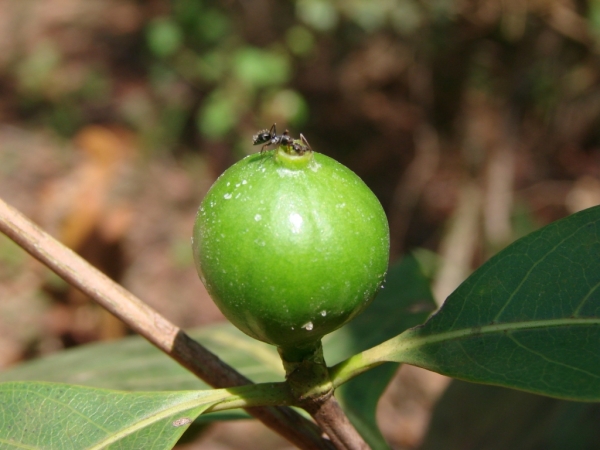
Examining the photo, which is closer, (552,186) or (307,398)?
(307,398)

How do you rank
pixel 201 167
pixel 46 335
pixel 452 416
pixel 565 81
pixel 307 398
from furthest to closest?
pixel 201 167, pixel 565 81, pixel 46 335, pixel 452 416, pixel 307 398

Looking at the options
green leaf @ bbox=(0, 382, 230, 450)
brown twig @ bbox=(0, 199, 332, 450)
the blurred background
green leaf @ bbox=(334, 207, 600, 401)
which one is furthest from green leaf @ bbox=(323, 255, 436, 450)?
the blurred background

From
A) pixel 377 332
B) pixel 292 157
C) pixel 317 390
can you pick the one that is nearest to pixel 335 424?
pixel 317 390

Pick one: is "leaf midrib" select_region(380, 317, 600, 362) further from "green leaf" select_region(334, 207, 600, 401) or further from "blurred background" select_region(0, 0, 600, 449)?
"blurred background" select_region(0, 0, 600, 449)

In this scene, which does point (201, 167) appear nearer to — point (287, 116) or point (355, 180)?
point (287, 116)

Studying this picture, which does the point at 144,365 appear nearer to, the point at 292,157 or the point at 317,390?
the point at 317,390

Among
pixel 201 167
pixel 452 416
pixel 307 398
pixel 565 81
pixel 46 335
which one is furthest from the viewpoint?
pixel 201 167

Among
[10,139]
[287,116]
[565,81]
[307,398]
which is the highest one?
[10,139]

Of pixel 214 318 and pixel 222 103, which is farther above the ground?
pixel 222 103

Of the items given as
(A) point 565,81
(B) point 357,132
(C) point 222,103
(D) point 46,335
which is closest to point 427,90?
(B) point 357,132
